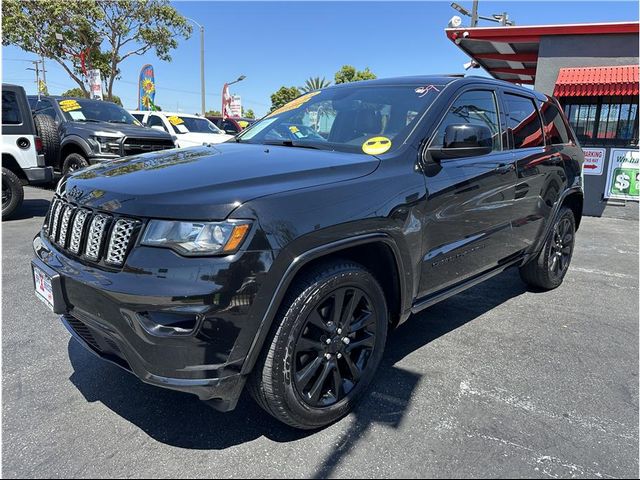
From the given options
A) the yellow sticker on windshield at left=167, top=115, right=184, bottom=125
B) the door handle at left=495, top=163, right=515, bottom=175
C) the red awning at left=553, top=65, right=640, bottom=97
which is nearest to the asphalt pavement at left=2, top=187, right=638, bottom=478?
the door handle at left=495, top=163, right=515, bottom=175

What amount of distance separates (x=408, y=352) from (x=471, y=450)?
3.44 ft

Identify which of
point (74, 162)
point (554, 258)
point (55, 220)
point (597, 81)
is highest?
point (597, 81)

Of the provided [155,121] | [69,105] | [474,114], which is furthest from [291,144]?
[155,121]

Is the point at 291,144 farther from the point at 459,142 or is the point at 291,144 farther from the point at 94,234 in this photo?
the point at 94,234

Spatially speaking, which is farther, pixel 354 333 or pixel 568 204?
pixel 568 204

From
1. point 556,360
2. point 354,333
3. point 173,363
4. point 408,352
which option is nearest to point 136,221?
point 173,363

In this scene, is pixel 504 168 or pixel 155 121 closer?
pixel 504 168

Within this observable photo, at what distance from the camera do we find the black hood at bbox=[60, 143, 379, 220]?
1.94 meters

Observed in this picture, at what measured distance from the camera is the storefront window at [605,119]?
10.1 m

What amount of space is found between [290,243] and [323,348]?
615mm

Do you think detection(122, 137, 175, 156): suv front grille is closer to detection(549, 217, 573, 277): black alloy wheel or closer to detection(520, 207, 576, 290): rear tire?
detection(520, 207, 576, 290): rear tire

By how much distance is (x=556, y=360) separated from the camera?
3223 mm

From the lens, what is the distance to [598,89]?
377 inches

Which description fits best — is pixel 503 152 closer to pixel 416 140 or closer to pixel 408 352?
pixel 416 140
